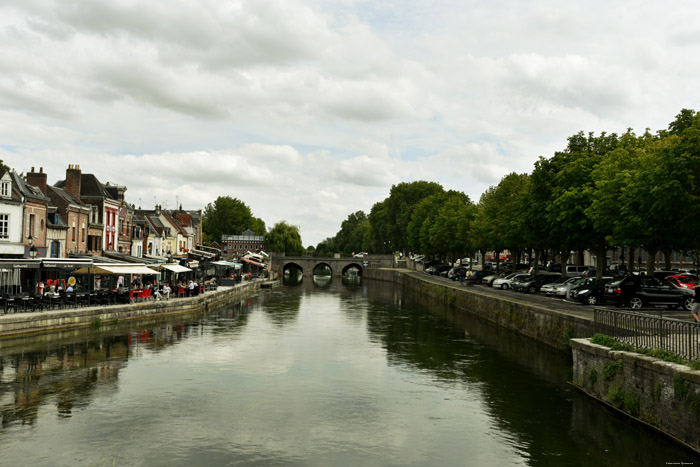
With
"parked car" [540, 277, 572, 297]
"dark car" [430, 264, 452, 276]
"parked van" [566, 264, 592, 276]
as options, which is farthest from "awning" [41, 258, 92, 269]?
"dark car" [430, 264, 452, 276]

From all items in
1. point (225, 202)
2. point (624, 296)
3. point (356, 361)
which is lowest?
point (356, 361)

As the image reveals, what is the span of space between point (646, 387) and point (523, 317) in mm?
18093

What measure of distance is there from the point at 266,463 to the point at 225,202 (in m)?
149

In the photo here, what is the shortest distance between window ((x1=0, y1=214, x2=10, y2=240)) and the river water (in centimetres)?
1341

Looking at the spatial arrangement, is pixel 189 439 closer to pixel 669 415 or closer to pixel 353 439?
pixel 353 439

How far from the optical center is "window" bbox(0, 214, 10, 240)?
39963mm

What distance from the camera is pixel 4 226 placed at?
40094 mm

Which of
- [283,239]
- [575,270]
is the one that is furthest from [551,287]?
[283,239]

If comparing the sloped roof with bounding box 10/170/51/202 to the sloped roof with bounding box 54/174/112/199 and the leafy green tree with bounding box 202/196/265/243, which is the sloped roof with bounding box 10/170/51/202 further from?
the leafy green tree with bounding box 202/196/265/243

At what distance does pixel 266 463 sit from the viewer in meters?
13.6

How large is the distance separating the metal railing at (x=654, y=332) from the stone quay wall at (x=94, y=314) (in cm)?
2656

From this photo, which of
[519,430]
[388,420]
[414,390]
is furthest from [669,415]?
[414,390]

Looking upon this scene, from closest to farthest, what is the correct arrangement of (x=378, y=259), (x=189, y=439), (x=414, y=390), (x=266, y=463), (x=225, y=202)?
(x=266, y=463), (x=189, y=439), (x=414, y=390), (x=378, y=259), (x=225, y=202)

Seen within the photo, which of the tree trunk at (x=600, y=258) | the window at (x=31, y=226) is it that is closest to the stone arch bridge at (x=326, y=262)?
the window at (x=31, y=226)
